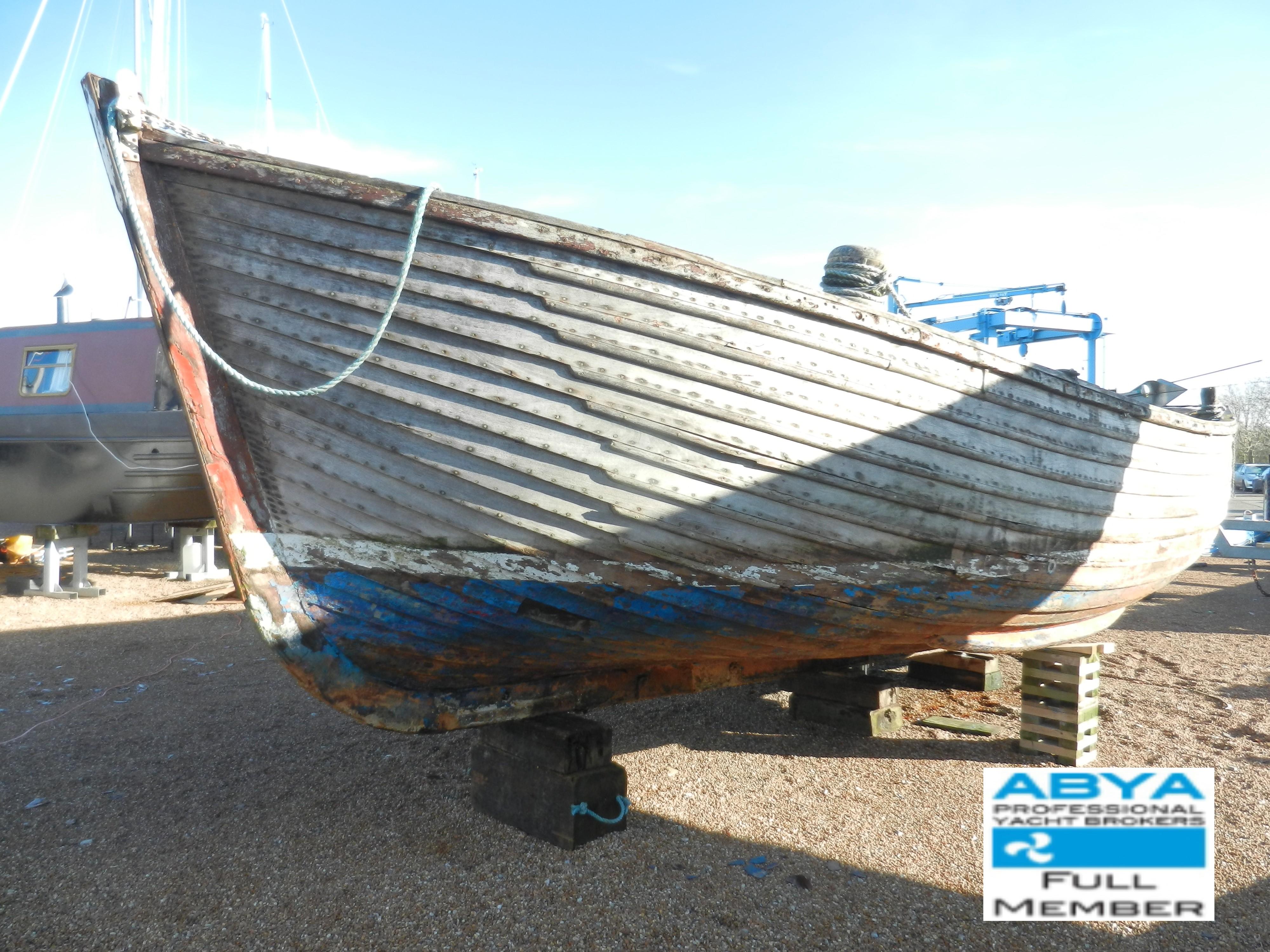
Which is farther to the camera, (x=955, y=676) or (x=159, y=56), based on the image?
(x=159, y=56)

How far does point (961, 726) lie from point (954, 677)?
1.31 feet

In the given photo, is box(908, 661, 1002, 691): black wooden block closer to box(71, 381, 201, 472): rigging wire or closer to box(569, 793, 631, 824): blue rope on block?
box(569, 793, 631, 824): blue rope on block

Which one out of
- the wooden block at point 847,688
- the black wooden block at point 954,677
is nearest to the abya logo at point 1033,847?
the wooden block at point 847,688

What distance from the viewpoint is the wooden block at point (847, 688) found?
4488 millimetres

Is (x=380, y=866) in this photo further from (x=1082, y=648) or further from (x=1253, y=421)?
(x=1253, y=421)

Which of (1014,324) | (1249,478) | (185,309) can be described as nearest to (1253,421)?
(1249,478)

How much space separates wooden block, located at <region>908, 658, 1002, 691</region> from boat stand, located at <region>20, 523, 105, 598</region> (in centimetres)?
825

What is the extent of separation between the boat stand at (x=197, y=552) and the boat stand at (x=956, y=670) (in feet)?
27.2

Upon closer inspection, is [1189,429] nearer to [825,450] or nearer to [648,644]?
[825,450]

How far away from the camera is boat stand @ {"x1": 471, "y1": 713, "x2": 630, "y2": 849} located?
310 centimetres

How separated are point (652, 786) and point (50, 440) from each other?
8.67 m

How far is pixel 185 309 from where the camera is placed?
276 centimetres

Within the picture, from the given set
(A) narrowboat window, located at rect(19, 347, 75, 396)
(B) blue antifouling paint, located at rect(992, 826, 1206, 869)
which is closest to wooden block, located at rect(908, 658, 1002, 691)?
(B) blue antifouling paint, located at rect(992, 826, 1206, 869)

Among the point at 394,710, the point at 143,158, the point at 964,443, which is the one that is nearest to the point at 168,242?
the point at 143,158
